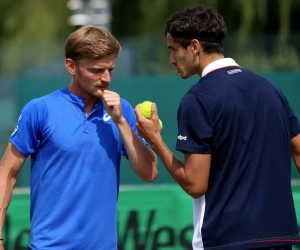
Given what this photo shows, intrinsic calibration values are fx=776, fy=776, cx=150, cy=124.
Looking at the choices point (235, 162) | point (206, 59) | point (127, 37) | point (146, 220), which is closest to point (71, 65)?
point (206, 59)

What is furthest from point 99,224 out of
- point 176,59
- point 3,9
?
point 3,9

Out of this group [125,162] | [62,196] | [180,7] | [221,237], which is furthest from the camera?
[180,7]

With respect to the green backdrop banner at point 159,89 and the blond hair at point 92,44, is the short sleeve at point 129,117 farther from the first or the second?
the green backdrop banner at point 159,89

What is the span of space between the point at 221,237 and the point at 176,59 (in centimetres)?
93

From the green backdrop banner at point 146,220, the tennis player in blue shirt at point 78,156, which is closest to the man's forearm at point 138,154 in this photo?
the tennis player in blue shirt at point 78,156

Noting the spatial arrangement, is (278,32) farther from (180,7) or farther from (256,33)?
(180,7)

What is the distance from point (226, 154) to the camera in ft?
12.2

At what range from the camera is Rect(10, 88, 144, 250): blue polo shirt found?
3.96 meters

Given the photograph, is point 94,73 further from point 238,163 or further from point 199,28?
point 238,163

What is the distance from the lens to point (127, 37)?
13.7 meters

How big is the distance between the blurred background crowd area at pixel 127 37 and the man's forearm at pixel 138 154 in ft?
21.3

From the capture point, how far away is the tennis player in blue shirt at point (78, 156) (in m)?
3.97

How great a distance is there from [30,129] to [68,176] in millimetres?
315

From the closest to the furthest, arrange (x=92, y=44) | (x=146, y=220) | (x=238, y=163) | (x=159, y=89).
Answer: (x=238, y=163) → (x=92, y=44) → (x=146, y=220) → (x=159, y=89)
